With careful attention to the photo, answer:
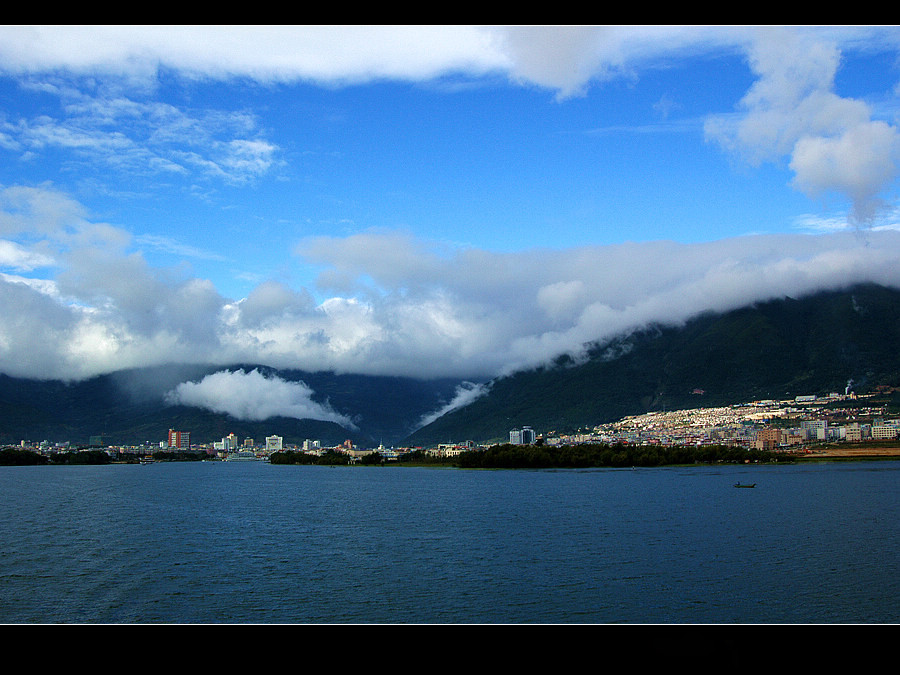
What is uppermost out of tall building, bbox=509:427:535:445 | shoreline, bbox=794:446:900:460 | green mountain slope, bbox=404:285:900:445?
green mountain slope, bbox=404:285:900:445

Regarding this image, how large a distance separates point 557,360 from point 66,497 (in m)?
130

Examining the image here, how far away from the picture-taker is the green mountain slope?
107 m

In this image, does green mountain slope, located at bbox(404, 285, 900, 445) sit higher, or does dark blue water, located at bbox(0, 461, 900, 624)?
green mountain slope, located at bbox(404, 285, 900, 445)

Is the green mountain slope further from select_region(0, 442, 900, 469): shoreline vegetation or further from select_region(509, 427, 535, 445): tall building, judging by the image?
select_region(0, 442, 900, 469): shoreline vegetation

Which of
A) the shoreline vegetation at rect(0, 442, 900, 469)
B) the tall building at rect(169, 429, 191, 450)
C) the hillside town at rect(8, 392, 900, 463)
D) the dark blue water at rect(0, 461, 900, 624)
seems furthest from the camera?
the tall building at rect(169, 429, 191, 450)

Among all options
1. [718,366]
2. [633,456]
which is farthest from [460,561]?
[718,366]

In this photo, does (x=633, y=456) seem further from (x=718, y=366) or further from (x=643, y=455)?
(x=718, y=366)

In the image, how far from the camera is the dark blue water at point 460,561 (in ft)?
38.9

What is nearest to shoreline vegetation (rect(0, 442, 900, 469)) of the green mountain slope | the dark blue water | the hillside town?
the hillside town

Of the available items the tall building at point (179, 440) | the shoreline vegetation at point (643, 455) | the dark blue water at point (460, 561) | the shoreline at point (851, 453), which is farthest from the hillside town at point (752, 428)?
the dark blue water at point (460, 561)

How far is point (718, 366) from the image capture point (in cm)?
12069

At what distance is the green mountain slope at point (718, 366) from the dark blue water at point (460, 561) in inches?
3317

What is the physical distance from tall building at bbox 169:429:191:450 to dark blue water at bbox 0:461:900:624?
12374 cm
